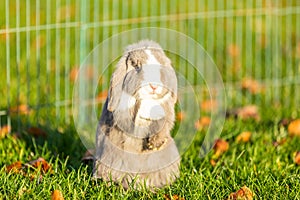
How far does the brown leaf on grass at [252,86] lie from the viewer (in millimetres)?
6539

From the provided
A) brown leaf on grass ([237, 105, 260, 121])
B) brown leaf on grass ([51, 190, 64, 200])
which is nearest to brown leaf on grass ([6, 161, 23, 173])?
brown leaf on grass ([51, 190, 64, 200])

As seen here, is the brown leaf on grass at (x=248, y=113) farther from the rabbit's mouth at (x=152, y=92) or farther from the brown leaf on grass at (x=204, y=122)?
the rabbit's mouth at (x=152, y=92)

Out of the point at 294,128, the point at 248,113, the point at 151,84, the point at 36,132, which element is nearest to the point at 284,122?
the point at 294,128

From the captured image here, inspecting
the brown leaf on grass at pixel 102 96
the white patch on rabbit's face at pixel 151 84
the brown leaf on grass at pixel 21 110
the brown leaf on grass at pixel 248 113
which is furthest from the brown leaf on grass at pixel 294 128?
the brown leaf on grass at pixel 21 110

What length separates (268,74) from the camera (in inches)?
270

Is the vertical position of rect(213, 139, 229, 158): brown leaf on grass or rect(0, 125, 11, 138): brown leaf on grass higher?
rect(0, 125, 11, 138): brown leaf on grass

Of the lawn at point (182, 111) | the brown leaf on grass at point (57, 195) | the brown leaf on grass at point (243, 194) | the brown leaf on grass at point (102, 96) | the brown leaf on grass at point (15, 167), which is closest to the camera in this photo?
the brown leaf on grass at point (57, 195)

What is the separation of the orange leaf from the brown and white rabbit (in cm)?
70

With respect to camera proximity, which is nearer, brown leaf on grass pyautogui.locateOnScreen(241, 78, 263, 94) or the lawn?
the lawn

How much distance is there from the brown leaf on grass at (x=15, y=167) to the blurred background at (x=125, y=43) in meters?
0.81

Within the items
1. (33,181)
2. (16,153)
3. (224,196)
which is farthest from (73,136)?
(224,196)

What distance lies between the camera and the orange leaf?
16.3 feet

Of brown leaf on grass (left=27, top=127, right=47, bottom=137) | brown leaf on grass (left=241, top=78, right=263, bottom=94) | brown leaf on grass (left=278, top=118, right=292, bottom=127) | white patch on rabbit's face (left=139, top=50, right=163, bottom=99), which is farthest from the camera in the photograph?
brown leaf on grass (left=241, top=78, right=263, bottom=94)

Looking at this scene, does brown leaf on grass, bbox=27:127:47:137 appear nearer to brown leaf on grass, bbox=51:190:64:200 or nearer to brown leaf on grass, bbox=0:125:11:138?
brown leaf on grass, bbox=0:125:11:138
